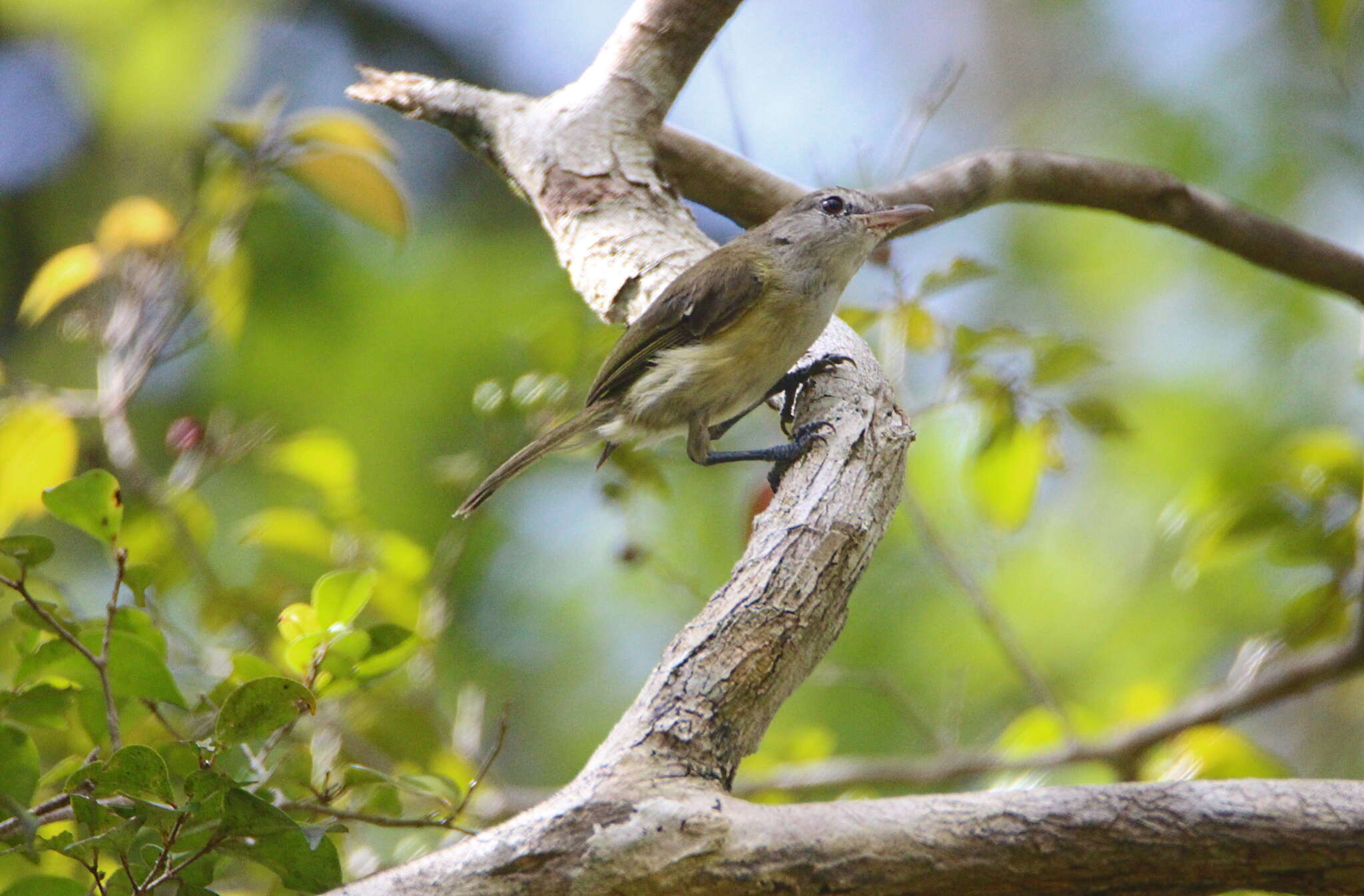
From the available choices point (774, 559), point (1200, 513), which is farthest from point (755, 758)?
point (774, 559)

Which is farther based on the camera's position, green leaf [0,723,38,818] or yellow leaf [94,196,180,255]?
yellow leaf [94,196,180,255]

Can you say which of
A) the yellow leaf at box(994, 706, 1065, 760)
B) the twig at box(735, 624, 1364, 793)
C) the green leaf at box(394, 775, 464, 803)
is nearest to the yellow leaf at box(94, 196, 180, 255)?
the green leaf at box(394, 775, 464, 803)

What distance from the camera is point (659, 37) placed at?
120 inches

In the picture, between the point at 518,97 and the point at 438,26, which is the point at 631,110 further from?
the point at 438,26

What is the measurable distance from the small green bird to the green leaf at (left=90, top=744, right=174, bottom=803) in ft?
4.19

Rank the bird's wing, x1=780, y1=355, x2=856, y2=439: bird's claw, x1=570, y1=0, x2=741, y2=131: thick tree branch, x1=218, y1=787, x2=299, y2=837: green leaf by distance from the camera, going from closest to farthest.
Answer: x1=218, y1=787, x2=299, y2=837: green leaf, x1=780, y1=355, x2=856, y2=439: bird's claw, the bird's wing, x1=570, y1=0, x2=741, y2=131: thick tree branch

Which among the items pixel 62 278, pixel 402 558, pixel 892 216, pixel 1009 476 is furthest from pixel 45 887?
pixel 892 216

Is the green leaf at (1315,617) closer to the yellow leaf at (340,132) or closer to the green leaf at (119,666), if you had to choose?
the yellow leaf at (340,132)

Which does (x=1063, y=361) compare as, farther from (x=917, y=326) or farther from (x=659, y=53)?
(x=659, y=53)

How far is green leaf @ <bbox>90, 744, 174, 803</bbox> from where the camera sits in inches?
56.6

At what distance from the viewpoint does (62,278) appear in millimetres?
2740

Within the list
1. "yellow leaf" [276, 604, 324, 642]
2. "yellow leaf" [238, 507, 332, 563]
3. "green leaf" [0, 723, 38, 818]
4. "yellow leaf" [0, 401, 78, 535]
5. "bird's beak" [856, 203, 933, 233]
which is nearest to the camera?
"green leaf" [0, 723, 38, 818]

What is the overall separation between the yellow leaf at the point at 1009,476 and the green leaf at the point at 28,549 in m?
2.02

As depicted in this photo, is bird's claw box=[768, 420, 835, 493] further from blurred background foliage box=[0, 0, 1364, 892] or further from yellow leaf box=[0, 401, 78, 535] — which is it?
yellow leaf box=[0, 401, 78, 535]
